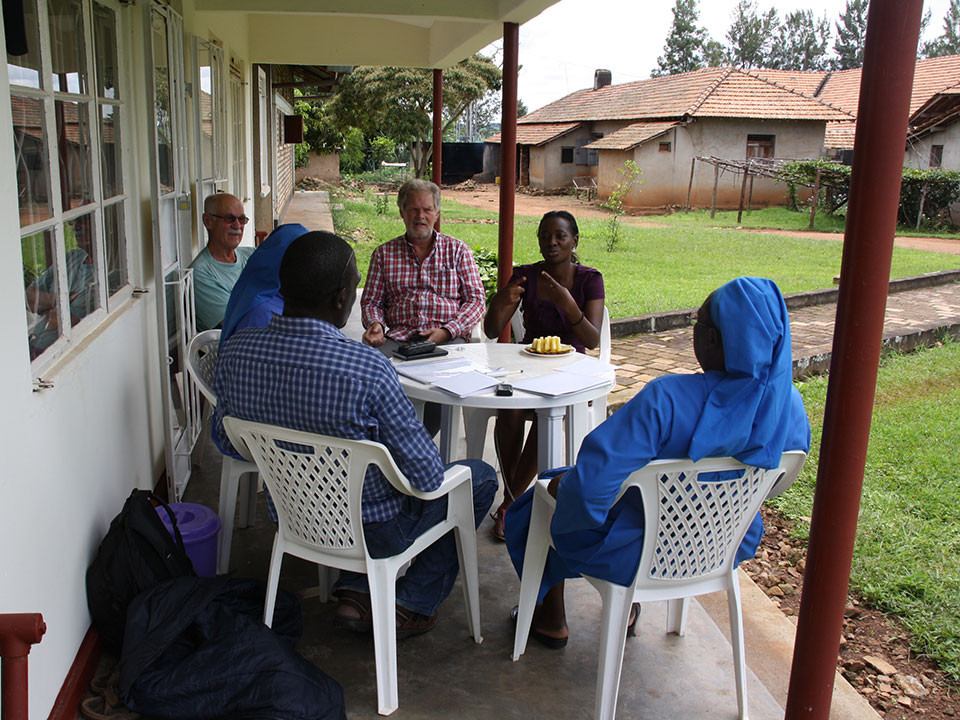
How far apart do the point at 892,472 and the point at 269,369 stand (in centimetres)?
372

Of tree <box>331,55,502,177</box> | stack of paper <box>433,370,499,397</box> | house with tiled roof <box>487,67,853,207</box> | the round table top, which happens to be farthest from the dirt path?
stack of paper <box>433,370,499,397</box>

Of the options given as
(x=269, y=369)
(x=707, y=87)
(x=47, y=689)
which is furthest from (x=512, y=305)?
(x=707, y=87)

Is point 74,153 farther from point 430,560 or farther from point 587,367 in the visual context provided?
point 587,367

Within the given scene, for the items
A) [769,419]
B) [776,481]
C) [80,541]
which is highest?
[769,419]

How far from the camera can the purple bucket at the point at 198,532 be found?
2.85 metres

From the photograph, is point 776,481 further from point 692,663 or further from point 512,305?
point 512,305

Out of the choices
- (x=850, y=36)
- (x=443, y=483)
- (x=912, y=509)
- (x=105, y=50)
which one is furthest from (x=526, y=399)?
(x=850, y=36)

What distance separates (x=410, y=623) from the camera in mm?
Answer: 2807

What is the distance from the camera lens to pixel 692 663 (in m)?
2.72

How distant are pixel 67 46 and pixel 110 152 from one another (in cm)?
59

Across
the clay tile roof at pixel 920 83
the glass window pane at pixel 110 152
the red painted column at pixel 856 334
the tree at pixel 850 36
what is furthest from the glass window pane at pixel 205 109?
the tree at pixel 850 36

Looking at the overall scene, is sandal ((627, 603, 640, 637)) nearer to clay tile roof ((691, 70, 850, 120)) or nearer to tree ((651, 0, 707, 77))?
clay tile roof ((691, 70, 850, 120))

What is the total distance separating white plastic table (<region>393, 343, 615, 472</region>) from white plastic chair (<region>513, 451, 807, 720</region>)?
0.69 meters

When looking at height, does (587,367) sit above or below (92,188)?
below
